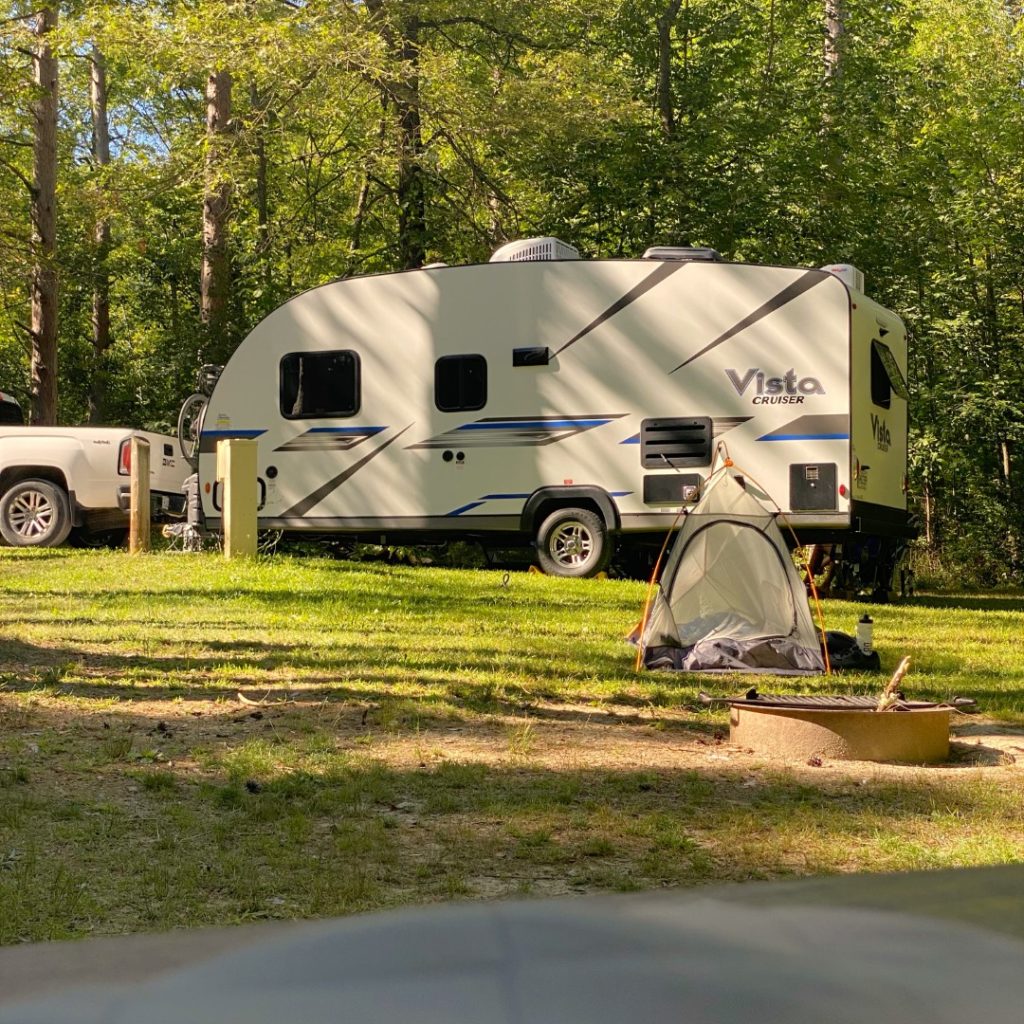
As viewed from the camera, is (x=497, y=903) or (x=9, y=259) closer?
(x=497, y=903)

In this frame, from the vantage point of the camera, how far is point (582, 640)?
10.2 metres

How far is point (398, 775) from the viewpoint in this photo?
5883 millimetres

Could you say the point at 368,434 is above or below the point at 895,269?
below

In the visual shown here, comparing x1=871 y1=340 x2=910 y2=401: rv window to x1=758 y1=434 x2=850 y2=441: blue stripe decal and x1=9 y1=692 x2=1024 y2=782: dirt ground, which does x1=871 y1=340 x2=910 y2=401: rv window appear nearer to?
x1=758 y1=434 x2=850 y2=441: blue stripe decal

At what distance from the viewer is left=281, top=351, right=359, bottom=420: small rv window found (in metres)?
15.6

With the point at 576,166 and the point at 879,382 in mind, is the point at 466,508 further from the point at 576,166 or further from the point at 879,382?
the point at 576,166

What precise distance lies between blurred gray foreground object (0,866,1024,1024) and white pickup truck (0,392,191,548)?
51.7 feet

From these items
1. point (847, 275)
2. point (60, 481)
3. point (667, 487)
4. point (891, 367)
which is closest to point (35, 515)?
point (60, 481)

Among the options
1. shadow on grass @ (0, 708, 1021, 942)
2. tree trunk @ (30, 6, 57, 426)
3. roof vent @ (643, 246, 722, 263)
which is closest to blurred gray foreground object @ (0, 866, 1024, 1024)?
shadow on grass @ (0, 708, 1021, 942)

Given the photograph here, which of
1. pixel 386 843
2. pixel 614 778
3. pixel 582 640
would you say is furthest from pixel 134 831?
pixel 582 640

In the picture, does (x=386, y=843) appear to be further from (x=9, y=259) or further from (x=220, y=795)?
(x=9, y=259)

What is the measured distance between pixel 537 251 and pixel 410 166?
20.1ft

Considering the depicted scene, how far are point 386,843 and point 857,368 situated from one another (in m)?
10.2

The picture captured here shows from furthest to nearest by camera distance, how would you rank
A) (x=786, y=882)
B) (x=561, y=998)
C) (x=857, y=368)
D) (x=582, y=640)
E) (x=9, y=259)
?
(x=9, y=259) < (x=857, y=368) < (x=582, y=640) < (x=786, y=882) < (x=561, y=998)
